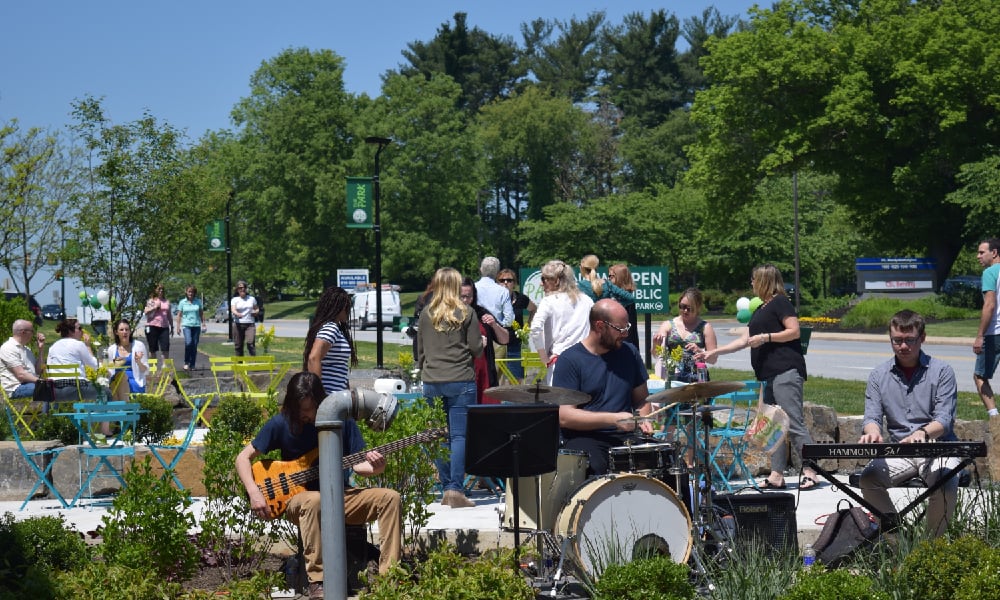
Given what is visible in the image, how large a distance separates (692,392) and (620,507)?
71cm

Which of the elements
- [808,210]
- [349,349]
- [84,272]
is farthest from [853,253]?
[349,349]

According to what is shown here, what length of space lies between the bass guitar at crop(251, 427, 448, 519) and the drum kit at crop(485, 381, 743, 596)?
616mm

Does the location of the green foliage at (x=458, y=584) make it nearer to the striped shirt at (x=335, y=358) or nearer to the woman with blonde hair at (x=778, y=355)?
the striped shirt at (x=335, y=358)

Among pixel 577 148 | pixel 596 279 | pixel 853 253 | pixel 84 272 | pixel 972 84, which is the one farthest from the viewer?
pixel 577 148

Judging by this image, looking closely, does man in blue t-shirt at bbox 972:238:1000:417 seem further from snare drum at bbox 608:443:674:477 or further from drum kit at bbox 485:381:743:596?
snare drum at bbox 608:443:674:477

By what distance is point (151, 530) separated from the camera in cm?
621

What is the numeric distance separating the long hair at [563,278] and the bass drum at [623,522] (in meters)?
3.73

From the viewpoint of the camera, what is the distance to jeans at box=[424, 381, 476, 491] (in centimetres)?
888

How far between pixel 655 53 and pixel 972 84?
43.1m

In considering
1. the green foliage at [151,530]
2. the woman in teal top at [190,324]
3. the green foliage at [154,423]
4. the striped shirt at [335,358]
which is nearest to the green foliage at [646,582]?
the green foliage at [151,530]

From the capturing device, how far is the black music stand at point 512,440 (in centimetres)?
599

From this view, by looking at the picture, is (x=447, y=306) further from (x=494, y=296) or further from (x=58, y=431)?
(x=58, y=431)

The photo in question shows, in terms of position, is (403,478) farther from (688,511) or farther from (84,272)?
(84,272)

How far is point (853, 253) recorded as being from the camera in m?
59.6
